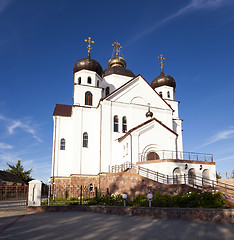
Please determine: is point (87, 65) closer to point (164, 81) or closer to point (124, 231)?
point (164, 81)

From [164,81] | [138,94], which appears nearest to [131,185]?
[138,94]

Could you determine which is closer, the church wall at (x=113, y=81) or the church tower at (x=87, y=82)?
the church tower at (x=87, y=82)

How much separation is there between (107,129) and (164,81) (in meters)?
13.3

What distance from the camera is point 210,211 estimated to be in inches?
425

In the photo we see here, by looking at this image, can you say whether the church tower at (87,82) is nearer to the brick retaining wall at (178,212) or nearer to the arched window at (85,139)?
the arched window at (85,139)

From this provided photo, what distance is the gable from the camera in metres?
27.6

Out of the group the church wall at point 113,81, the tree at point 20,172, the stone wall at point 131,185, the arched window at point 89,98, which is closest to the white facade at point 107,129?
the arched window at point 89,98

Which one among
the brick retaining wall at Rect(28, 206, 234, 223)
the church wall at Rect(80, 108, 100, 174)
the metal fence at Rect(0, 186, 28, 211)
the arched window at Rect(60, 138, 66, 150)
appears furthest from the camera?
the arched window at Rect(60, 138, 66, 150)

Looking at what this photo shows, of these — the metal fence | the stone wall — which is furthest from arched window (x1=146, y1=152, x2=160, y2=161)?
the metal fence

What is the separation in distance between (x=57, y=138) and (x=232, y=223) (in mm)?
21510

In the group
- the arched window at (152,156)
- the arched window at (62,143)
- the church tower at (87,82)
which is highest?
the church tower at (87,82)

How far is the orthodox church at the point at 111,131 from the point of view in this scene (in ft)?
77.1

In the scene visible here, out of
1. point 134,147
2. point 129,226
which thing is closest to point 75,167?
point 134,147

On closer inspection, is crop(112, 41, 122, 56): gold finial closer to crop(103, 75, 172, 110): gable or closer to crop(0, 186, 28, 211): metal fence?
crop(103, 75, 172, 110): gable
